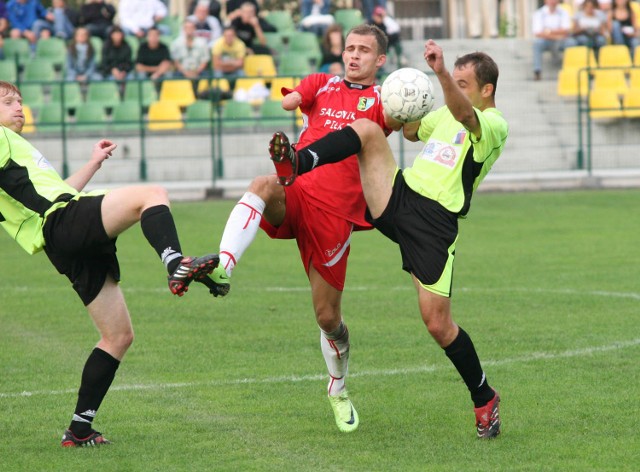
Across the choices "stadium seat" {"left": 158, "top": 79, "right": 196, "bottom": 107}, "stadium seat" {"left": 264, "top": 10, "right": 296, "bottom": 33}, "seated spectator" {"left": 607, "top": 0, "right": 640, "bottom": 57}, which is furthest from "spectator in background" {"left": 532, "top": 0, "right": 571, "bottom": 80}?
"stadium seat" {"left": 158, "top": 79, "right": 196, "bottom": 107}

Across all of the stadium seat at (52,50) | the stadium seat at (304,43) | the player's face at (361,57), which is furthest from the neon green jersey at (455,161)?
the stadium seat at (52,50)

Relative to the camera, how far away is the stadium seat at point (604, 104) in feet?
71.8

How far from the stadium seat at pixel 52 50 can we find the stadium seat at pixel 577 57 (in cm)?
982

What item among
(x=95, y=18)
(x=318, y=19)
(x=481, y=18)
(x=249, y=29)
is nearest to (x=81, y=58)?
(x=95, y=18)

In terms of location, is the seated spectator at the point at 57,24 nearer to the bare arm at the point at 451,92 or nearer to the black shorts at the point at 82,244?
the black shorts at the point at 82,244

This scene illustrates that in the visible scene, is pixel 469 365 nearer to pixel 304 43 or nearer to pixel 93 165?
pixel 93 165

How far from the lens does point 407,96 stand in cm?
677

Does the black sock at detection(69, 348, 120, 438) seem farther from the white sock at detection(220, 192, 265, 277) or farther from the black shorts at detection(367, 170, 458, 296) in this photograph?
the black shorts at detection(367, 170, 458, 296)

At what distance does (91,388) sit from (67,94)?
15603 mm

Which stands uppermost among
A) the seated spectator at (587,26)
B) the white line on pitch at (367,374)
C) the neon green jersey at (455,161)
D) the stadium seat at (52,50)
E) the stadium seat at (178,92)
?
the seated spectator at (587,26)

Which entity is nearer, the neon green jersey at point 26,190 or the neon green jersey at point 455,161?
the neon green jersey at point 26,190

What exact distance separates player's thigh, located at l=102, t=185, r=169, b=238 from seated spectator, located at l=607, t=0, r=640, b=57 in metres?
19.4

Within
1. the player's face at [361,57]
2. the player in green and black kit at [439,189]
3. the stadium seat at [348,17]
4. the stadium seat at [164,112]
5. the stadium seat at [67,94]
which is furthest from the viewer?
the stadium seat at [348,17]

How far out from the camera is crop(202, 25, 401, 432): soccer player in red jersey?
7137mm
